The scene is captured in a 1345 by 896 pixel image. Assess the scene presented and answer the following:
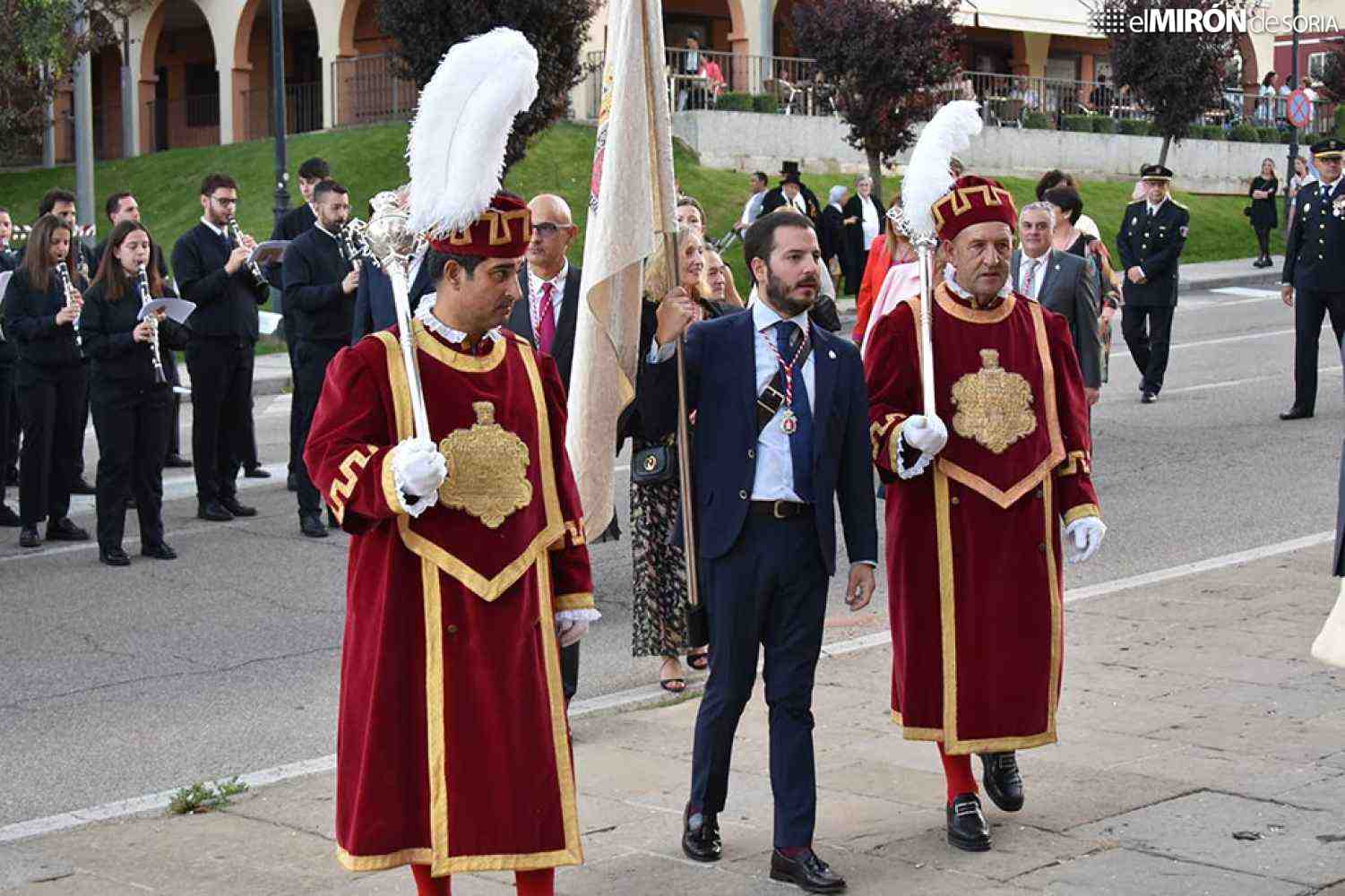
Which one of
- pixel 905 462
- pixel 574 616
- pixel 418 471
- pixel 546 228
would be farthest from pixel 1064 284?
pixel 418 471

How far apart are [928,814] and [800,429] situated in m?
1.43

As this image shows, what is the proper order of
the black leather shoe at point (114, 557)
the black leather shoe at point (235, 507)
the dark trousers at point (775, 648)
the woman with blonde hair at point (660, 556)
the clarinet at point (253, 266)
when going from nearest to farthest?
1. the dark trousers at point (775, 648)
2. the woman with blonde hair at point (660, 556)
3. the black leather shoe at point (114, 557)
4. the black leather shoe at point (235, 507)
5. the clarinet at point (253, 266)

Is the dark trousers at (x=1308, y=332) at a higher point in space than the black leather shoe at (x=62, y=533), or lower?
higher

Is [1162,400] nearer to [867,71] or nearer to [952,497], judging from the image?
[952,497]

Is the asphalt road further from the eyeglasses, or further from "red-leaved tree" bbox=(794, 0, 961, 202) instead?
"red-leaved tree" bbox=(794, 0, 961, 202)

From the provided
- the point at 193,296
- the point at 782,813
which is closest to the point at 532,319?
the point at 782,813

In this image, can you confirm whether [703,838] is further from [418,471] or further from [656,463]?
[656,463]

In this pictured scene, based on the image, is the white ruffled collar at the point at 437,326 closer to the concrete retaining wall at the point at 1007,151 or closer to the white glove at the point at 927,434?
the white glove at the point at 927,434

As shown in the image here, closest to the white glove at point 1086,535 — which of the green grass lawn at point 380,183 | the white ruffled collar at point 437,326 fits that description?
the white ruffled collar at point 437,326

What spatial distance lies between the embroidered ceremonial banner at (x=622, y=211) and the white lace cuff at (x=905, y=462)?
0.87m

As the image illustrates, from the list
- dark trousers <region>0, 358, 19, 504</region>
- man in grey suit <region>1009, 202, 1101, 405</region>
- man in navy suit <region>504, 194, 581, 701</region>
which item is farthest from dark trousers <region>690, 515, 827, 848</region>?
dark trousers <region>0, 358, 19, 504</region>

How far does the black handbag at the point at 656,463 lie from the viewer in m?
7.73

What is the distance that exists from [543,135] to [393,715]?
89.2ft

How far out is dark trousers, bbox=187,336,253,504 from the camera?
12742 mm
